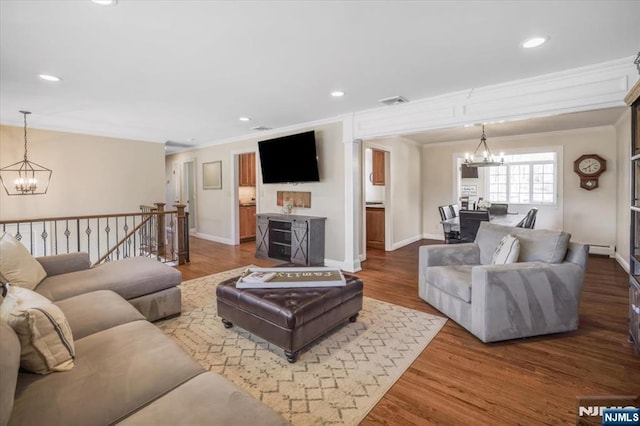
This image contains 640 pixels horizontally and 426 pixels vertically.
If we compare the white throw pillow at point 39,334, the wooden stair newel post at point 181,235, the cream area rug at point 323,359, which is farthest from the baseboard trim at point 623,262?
the wooden stair newel post at point 181,235

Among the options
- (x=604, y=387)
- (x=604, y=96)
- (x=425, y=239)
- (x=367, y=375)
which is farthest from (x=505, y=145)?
(x=367, y=375)

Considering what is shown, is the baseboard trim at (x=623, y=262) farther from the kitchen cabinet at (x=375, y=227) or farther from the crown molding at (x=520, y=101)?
the kitchen cabinet at (x=375, y=227)

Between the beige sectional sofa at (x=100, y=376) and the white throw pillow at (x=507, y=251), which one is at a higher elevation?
the white throw pillow at (x=507, y=251)

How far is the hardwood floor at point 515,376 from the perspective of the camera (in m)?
1.75

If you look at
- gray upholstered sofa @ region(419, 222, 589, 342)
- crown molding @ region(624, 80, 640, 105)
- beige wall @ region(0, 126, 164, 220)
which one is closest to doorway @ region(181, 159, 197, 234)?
beige wall @ region(0, 126, 164, 220)

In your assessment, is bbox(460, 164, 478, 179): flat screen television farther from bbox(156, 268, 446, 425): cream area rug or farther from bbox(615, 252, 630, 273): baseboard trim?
bbox(156, 268, 446, 425): cream area rug

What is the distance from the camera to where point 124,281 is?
2.74 meters

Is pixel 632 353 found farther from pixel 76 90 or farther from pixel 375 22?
pixel 76 90

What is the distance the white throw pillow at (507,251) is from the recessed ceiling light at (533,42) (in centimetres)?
166

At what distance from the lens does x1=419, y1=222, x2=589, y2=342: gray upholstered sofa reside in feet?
8.16

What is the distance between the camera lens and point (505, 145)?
6945 millimetres

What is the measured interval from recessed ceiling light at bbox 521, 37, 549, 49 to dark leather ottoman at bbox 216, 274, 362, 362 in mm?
2430

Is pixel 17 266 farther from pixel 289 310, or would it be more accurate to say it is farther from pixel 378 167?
pixel 378 167

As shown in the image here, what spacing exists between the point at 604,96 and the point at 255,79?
3369 millimetres
